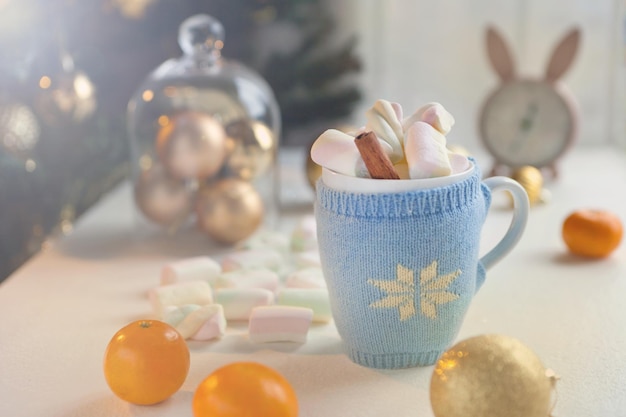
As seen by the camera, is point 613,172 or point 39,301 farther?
point 613,172

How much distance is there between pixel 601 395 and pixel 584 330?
0.49 ft

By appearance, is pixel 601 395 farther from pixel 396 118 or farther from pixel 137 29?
pixel 137 29

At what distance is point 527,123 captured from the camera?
1425 millimetres

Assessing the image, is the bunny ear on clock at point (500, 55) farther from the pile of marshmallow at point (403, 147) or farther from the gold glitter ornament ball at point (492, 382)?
the gold glitter ornament ball at point (492, 382)

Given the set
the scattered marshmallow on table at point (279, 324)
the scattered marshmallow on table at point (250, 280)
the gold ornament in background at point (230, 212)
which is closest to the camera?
the scattered marshmallow on table at point (279, 324)

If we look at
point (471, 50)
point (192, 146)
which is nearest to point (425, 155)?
point (192, 146)

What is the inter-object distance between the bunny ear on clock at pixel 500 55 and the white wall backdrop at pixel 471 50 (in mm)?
298

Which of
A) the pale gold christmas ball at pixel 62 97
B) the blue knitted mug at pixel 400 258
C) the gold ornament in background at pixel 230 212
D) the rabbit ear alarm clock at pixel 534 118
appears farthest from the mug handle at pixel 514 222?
the pale gold christmas ball at pixel 62 97

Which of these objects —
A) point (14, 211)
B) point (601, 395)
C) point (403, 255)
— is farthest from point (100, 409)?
point (14, 211)

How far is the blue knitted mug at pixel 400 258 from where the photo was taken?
27.4 inches

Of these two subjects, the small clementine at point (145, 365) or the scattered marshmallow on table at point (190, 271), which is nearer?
the small clementine at point (145, 365)

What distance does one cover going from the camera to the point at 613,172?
151 cm

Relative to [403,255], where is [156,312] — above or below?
below

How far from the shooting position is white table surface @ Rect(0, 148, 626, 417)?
70 cm
